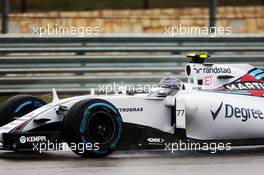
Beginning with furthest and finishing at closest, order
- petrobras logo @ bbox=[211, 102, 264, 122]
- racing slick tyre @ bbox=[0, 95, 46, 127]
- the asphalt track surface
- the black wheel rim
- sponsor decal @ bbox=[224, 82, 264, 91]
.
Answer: sponsor decal @ bbox=[224, 82, 264, 91]
racing slick tyre @ bbox=[0, 95, 46, 127]
petrobras logo @ bbox=[211, 102, 264, 122]
the black wheel rim
the asphalt track surface

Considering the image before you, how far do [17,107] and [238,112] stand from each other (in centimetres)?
277

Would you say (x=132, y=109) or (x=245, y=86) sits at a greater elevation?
(x=245, y=86)

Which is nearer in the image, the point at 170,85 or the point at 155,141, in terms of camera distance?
the point at 155,141

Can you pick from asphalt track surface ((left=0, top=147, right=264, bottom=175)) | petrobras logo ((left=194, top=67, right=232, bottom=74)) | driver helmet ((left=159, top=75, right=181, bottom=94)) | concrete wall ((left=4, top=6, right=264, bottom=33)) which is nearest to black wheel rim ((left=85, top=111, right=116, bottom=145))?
asphalt track surface ((left=0, top=147, right=264, bottom=175))

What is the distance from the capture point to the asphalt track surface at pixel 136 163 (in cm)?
854

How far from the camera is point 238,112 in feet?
33.4

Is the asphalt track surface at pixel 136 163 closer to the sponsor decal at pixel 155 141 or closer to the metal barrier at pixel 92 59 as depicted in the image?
the sponsor decal at pixel 155 141

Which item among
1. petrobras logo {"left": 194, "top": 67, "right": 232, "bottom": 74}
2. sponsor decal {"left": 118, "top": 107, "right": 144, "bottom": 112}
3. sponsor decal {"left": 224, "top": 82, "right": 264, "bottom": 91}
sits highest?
petrobras logo {"left": 194, "top": 67, "right": 232, "bottom": 74}

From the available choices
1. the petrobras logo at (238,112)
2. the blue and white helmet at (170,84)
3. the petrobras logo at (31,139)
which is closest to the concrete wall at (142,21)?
the blue and white helmet at (170,84)

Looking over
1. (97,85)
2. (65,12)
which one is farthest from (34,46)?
(65,12)

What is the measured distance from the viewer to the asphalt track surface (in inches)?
336

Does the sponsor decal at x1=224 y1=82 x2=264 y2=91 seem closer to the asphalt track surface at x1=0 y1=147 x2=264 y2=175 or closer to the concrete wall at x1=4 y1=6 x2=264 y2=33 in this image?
the asphalt track surface at x1=0 y1=147 x2=264 y2=175

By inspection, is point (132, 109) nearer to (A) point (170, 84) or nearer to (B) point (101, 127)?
(B) point (101, 127)

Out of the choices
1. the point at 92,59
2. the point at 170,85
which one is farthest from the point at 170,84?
the point at 92,59
